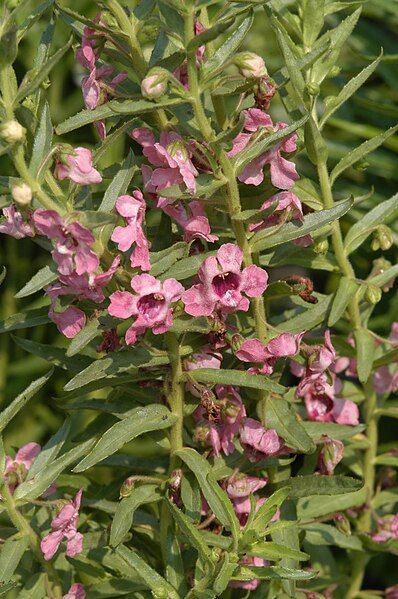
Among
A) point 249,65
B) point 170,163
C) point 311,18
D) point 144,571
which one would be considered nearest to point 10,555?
point 144,571

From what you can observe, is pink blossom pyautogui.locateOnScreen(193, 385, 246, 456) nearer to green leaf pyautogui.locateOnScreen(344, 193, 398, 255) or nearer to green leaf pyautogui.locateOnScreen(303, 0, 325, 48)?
green leaf pyautogui.locateOnScreen(344, 193, 398, 255)

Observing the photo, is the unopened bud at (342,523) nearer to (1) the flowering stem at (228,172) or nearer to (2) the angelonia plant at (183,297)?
(2) the angelonia plant at (183,297)

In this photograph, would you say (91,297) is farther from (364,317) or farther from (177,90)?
(364,317)

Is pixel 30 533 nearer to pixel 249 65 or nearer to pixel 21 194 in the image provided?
pixel 21 194

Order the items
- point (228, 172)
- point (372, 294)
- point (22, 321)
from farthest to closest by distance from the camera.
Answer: point (372, 294) < point (22, 321) < point (228, 172)

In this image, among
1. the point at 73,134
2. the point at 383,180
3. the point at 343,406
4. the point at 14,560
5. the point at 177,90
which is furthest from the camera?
the point at 73,134

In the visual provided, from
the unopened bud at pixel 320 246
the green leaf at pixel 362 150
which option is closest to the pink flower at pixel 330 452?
the unopened bud at pixel 320 246

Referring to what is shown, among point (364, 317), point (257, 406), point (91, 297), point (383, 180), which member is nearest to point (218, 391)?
point (257, 406)
